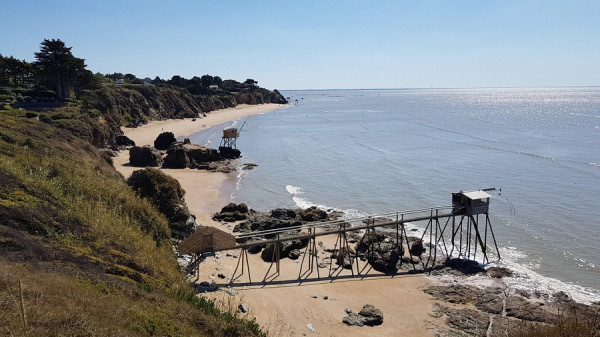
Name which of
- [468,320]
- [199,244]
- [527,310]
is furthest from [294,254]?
[527,310]

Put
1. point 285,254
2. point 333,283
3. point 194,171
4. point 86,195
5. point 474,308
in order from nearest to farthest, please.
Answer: point 86,195
point 474,308
point 333,283
point 285,254
point 194,171

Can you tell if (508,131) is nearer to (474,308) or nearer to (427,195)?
(427,195)

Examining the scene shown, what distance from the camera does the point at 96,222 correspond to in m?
14.9

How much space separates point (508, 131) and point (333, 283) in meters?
75.5

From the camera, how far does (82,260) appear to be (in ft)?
37.6

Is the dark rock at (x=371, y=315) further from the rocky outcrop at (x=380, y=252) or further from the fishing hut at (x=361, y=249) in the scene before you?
the rocky outcrop at (x=380, y=252)

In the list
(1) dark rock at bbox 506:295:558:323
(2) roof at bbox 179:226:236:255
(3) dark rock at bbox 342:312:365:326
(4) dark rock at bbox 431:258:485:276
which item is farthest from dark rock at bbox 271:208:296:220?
(1) dark rock at bbox 506:295:558:323

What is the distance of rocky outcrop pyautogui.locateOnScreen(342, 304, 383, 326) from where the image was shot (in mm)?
16781

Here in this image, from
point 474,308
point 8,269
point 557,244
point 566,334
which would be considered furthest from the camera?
point 557,244

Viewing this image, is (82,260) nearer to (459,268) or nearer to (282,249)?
(282,249)

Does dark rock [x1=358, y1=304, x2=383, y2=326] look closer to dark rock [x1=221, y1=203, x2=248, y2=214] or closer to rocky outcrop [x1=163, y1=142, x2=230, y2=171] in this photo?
dark rock [x1=221, y1=203, x2=248, y2=214]

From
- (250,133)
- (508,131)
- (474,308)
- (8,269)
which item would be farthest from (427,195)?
(508,131)

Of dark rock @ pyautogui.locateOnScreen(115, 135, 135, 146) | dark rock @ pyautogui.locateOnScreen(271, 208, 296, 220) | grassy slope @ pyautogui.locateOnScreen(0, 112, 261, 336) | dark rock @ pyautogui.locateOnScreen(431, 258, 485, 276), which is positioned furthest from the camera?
dark rock @ pyautogui.locateOnScreen(115, 135, 135, 146)

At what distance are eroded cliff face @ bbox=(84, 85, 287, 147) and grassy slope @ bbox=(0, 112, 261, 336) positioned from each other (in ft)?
89.9
